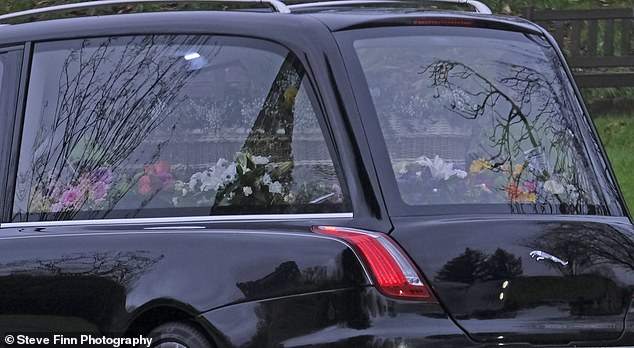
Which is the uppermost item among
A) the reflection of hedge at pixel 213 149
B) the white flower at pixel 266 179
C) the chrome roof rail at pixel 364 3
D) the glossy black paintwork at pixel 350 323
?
the chrome roof rail at pixel 364 3

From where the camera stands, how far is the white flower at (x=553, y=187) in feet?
16.8

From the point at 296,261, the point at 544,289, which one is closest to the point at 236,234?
the point at 296,261

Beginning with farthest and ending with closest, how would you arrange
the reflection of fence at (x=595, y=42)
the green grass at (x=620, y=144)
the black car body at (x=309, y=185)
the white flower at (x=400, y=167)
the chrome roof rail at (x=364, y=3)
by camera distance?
the reflection of fence at (x=595, y=42) < the green grass at (x=620, y=144) < the chrome roof rail at (x=364, y=3) < the white flower at (x=400, y=167) < the black car body at (x=309, y=185)

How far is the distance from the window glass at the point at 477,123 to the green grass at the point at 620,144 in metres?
6.87

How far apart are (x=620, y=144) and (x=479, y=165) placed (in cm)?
958

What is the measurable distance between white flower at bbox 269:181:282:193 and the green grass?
7.37 m

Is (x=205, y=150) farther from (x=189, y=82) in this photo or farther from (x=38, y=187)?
(x=38, y=187)

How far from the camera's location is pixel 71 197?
5.61 meters

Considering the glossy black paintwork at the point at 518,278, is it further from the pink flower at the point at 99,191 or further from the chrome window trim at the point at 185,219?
the pink flower at the point at 99,191

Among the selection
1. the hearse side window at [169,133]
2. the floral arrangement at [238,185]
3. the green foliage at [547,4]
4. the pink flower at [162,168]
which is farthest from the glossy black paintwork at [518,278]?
the green foliage at [547,4]

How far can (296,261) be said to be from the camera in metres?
4.83

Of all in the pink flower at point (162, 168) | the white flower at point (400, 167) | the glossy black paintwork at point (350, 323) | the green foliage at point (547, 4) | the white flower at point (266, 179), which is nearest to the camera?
the glossy black paintwork at point (350, 323)

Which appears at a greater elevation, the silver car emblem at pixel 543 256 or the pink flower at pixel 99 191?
the pink flower at pixel 99 191

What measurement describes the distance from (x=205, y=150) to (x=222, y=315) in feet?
2.17
